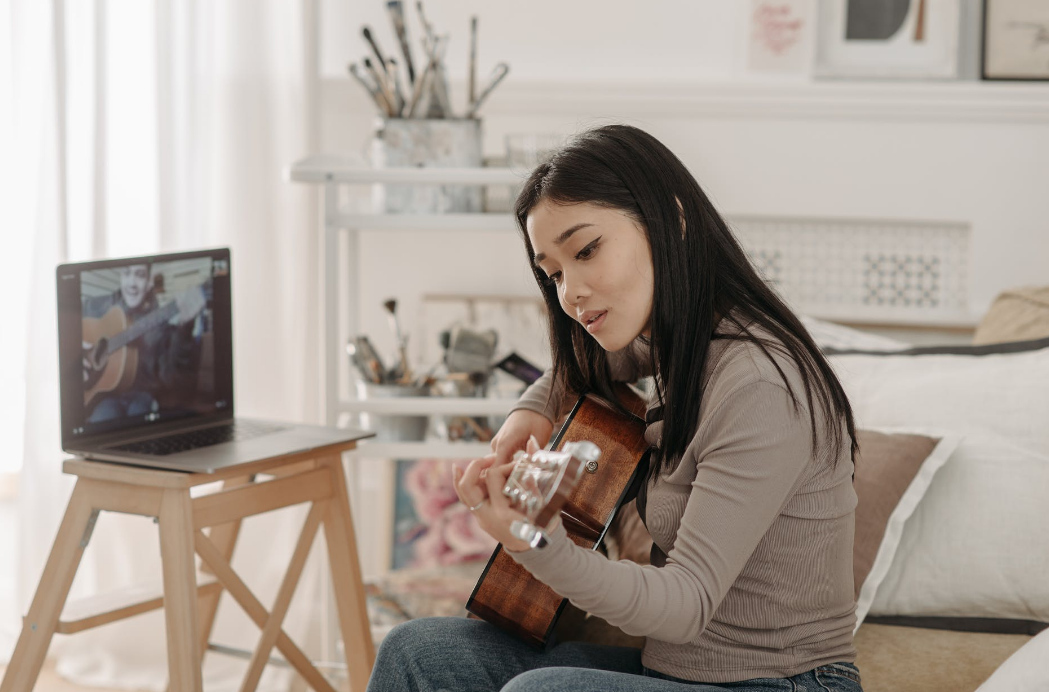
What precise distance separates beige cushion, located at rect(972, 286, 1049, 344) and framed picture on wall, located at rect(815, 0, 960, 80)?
588 millimetres

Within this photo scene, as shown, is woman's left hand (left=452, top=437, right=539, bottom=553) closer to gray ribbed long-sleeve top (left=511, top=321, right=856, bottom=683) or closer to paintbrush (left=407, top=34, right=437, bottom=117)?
gray ribbed long-sleeve top (left=511, top=321, right=856, bottom=683)

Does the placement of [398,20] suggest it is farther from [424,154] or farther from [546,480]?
[546,480]

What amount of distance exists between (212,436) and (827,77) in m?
1.49

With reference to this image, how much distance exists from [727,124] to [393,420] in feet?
3.20

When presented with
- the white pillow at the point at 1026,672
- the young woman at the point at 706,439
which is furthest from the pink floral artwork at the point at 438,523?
the white pillow at the point at 1026,672

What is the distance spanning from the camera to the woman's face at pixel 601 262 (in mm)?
1084

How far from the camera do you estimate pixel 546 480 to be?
0.90 metres

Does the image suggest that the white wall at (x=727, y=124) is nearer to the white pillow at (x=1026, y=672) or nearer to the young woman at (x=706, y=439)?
the young woman at (x=706, y=439)

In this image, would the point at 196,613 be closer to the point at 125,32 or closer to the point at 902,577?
the point at 902,577

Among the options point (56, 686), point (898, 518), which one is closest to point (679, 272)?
point (898, 518)

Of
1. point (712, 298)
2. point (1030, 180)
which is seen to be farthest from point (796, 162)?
point (712, 298)

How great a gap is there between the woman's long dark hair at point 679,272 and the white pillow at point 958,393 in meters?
0.53

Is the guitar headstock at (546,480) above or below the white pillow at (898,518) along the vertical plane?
above

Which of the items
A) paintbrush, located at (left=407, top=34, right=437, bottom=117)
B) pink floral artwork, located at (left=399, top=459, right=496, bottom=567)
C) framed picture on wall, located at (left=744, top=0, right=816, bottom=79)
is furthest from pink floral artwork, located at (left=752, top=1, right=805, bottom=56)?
pink floral artwork, located at (left=399, top=459, right=496, bottom=567)
